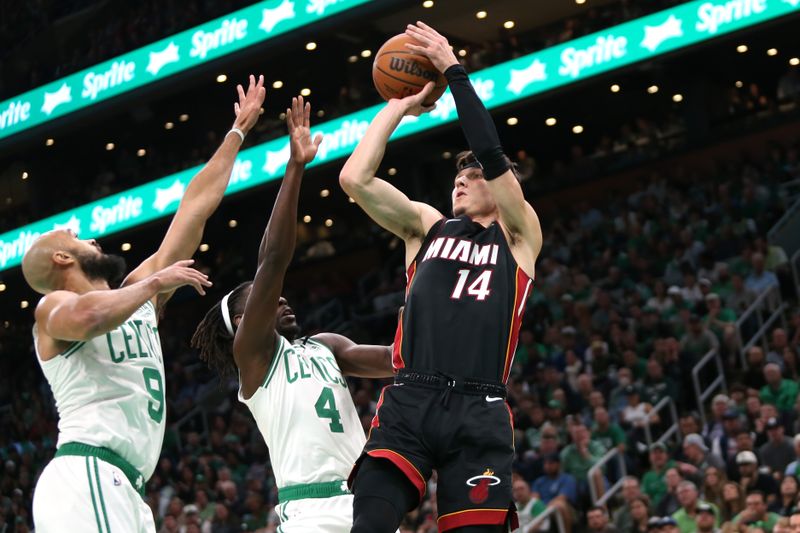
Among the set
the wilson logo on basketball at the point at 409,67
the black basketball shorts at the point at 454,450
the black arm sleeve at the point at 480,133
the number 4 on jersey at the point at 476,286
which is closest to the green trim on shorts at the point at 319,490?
the black basketball shorts at the point at 454,450

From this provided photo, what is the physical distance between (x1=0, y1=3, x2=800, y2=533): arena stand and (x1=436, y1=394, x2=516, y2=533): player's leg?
6.40ft

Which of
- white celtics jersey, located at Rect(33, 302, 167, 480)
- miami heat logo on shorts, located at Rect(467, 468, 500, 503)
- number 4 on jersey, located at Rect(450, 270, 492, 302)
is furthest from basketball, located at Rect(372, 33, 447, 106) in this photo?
miami heat logo on shorts, located at Rect(467, 468, 500, 503)

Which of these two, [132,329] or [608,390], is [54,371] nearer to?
[132,329]

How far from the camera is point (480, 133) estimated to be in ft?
14.8

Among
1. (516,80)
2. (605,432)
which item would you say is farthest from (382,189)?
(516,80)

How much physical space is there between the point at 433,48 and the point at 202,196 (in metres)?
1.45

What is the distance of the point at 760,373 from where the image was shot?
38.8 ft

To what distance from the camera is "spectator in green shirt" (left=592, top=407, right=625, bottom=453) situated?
11438mm

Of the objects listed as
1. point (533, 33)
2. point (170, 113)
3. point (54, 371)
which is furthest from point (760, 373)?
point (170, 113)

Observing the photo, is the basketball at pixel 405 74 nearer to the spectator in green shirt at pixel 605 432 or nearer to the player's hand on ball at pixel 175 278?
the player's hand on ball at pixel 175 278

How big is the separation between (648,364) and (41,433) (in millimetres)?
10723

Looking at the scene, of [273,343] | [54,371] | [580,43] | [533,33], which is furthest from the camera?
[533,33]

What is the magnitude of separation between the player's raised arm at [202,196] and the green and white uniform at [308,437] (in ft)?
2.01

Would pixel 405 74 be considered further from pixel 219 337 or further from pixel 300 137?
pixel 219 337
